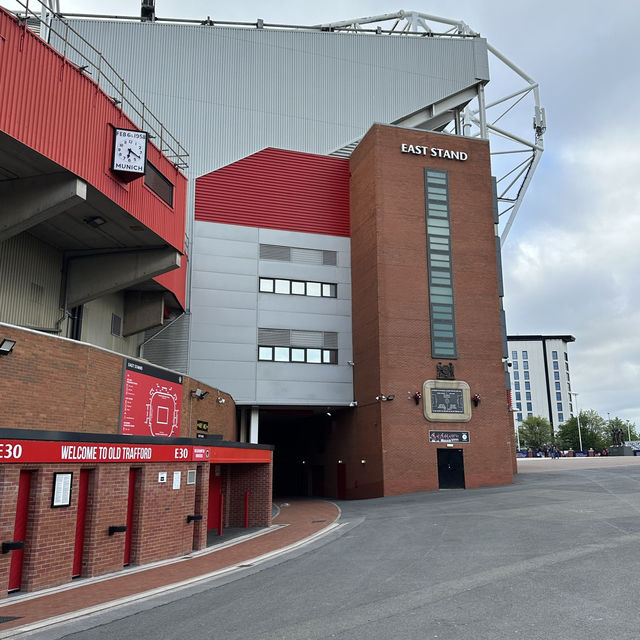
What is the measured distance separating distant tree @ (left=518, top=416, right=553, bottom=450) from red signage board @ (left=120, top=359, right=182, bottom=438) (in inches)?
4295

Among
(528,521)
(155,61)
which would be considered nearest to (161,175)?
(528,521)

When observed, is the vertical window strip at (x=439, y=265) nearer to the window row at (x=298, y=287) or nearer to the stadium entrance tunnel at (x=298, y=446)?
the window row at (x=298, y=287)

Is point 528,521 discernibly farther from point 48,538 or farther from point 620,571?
point 48,538

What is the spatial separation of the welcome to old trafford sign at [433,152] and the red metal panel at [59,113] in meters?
20.8

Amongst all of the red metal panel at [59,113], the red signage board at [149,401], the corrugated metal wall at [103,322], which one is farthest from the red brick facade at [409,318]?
the red metal panel at [59,113]

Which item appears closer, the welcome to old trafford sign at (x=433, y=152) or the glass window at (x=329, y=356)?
the welcome to old trafford sign at (x=433, y=152)

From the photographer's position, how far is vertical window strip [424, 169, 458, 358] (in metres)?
36.2

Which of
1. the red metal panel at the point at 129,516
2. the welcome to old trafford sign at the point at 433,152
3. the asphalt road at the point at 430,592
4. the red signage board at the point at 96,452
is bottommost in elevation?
the asphalt road at the point at 430,592

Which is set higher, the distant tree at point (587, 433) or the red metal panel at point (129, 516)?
the distant tree at point (587, 433)

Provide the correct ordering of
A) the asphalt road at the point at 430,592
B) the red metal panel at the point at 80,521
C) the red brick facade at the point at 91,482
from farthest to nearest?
the red metal panel at the point at 80,521, the red brick facade at the point at 91,482, the asphalt road at the point at 430,592

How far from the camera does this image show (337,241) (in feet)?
133

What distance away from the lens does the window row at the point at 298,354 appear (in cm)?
3772

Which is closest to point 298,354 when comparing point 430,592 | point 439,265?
point 439,265

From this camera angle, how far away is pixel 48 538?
10.9 m
